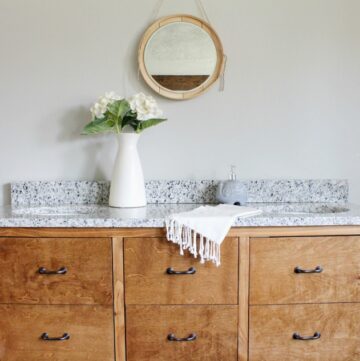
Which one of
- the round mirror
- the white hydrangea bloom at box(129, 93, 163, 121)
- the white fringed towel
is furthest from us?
the round mirror

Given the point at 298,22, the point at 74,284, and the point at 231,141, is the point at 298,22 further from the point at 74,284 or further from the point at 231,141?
the point at 74,284

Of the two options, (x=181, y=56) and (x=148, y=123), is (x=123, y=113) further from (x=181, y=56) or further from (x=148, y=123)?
(x=181, y=56)

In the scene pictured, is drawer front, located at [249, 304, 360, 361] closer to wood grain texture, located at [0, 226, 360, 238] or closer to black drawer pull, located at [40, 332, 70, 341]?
wood grain texture, located at [0, 226, 360, 238]

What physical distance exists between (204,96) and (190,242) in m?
0.77

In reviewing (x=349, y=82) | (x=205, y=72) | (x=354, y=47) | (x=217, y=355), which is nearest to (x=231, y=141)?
(x=205, y=72)

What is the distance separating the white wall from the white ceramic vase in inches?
7.7

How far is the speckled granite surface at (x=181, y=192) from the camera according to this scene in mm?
1553

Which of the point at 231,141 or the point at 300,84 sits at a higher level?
the point at 300,84

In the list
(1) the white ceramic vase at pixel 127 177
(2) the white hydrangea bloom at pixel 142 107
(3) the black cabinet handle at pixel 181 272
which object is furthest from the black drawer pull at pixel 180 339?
(2) the white hydrangea bloom at pixel 142 107

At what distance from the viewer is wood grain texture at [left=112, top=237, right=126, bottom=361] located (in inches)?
44.5

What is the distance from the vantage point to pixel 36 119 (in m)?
1.59

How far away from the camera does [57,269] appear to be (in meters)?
1.13

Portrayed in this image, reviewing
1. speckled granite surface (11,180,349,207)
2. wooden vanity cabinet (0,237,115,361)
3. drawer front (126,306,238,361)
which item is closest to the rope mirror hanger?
speckled granite surface (11,180,349,207)

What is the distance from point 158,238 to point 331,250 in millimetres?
596
